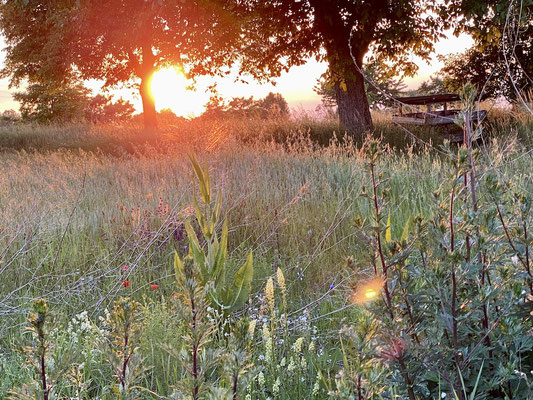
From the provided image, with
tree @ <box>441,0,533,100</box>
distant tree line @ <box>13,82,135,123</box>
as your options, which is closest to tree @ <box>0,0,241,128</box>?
tree @ <box>441,0,533,100</box>

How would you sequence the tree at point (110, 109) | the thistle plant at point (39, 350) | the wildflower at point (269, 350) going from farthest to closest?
the tree at point (110, 109), the wildflower at point (269, 350), the thistle plant at point (39, 350)

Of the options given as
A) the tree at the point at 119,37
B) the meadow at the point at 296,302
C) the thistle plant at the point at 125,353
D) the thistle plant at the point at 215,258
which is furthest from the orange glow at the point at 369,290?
the tree at the point at 119,37

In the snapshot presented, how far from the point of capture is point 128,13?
1369 centimetres

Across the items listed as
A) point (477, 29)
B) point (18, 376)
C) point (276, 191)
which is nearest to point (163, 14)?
point (477, 29)

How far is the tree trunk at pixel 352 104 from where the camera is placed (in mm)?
13042

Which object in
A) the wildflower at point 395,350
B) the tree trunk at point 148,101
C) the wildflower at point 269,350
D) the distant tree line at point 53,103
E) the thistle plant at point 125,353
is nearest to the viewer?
the thistle plant at point 125,353

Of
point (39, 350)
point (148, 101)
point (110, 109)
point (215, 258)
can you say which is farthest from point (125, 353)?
point (110, 109)

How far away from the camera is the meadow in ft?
3.43

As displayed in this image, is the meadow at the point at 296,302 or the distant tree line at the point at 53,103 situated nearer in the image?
the meadow at the point at 296,302

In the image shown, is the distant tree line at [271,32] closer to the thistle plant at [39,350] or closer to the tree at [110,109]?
the thistle plant at [39,350]

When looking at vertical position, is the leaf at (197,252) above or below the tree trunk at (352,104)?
below

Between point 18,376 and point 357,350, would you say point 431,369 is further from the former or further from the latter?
point 18,376

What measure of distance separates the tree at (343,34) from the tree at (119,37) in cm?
99

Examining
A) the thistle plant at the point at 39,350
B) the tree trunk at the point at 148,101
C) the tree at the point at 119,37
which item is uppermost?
the tree at the point at 119,37
